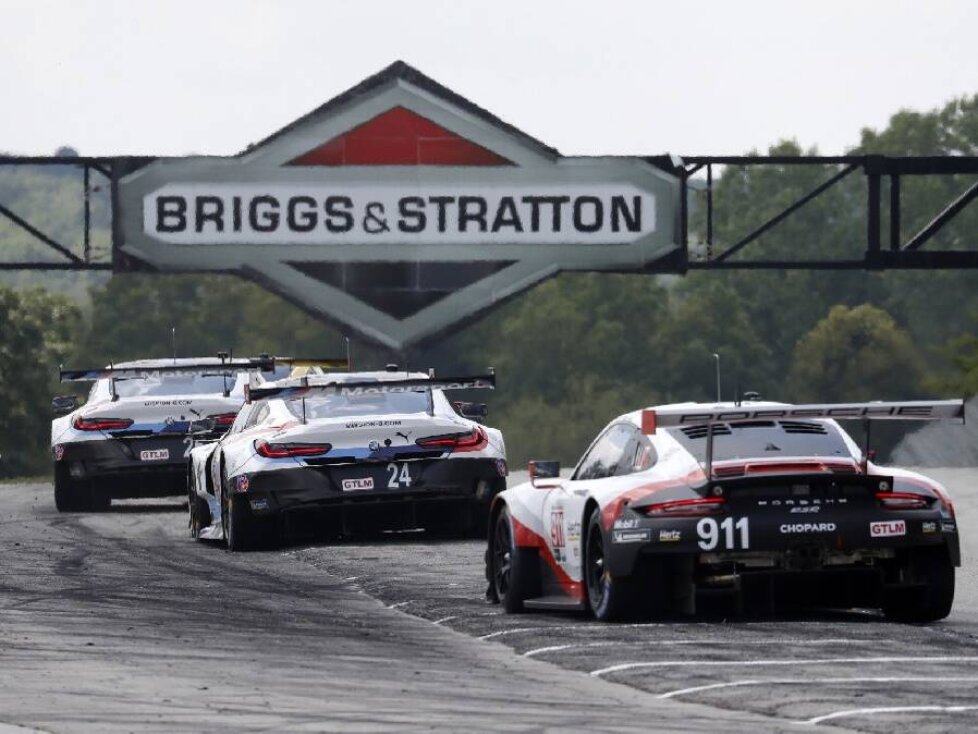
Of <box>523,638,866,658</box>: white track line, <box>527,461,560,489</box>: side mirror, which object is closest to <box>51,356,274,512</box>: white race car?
<box>527,461,560,489</box>: side mirror

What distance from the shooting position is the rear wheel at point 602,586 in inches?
503

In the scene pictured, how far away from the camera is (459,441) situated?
19.7 metres

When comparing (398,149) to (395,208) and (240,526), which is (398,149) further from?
(240,526)

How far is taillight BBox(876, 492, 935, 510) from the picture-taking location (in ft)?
41.8

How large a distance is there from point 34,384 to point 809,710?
9125 centimetres

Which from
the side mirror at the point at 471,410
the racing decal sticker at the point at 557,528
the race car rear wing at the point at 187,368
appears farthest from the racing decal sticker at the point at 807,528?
the race car rear wing at the point at 187,368

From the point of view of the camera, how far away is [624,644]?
1196 cm

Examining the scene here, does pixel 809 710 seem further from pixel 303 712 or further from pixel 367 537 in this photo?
pixel 367 537

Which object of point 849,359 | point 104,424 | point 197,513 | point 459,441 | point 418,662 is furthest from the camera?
point 849,359

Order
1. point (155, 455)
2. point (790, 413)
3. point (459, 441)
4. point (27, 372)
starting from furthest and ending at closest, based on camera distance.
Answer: point (27, 372), point (155, 455), point (459, 441), point (790, 413)

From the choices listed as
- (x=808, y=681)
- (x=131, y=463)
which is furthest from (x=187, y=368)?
(x=808, y=681)

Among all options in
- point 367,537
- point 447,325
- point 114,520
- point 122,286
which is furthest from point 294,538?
point 122,286

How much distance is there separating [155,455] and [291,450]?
6189mm

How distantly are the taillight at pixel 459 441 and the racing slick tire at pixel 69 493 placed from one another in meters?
6.85
